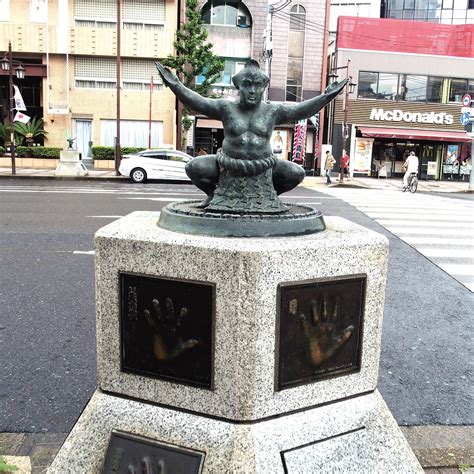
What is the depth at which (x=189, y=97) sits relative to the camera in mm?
3033

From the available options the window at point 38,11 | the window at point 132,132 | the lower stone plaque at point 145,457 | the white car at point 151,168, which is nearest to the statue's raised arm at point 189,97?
the lower stone plaque at point 145,457

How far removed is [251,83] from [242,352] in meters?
1.42

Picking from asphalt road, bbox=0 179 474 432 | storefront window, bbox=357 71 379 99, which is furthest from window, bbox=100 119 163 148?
asphalt road, bbox=0 179 474 432

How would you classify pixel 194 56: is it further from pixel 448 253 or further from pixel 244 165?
pixel 244 165

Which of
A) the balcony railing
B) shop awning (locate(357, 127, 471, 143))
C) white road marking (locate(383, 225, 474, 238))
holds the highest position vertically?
the balcony railing

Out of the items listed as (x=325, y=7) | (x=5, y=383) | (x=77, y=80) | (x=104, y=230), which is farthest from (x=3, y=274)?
(x=325, y=7)

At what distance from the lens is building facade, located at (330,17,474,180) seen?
102 ft

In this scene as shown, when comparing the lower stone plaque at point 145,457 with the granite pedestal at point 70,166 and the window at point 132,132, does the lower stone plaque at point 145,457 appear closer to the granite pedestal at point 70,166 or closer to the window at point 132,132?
the granite pedestal at point 70,166

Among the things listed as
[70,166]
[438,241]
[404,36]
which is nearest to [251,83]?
[438,241]

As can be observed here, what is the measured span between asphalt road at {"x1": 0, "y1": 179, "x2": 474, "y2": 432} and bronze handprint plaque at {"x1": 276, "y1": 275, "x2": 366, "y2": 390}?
102cm

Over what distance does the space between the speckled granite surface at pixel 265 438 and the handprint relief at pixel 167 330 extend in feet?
0.99

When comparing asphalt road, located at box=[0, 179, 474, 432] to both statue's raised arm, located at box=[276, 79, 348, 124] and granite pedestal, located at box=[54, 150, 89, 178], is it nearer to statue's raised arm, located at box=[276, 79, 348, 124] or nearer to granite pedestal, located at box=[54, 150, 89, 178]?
statue's raised arm, located at box=[276, 79, 348, 124]

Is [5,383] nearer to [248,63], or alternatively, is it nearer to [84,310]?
[84,310]

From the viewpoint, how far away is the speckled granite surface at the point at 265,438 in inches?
98.1
